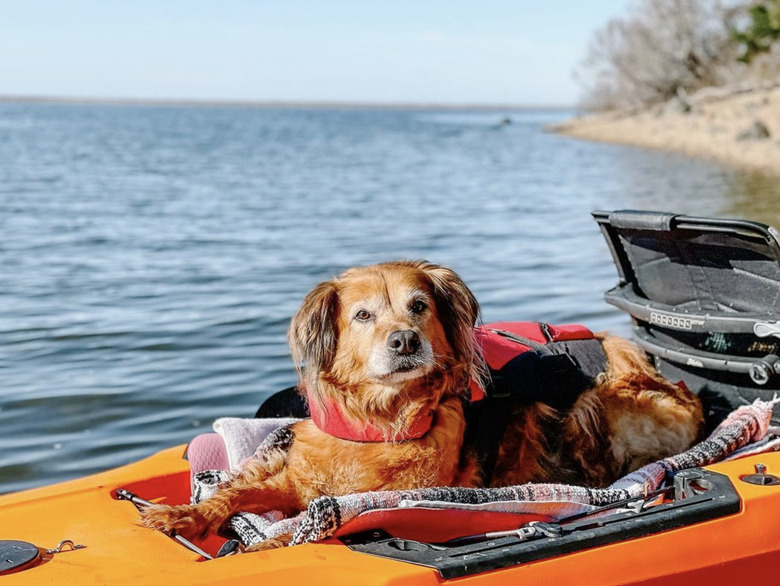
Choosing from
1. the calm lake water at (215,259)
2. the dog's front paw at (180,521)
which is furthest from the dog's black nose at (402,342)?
the calm lake water at (215,259)

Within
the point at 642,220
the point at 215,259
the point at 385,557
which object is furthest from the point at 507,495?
the point at 215,259

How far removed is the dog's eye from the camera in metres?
3.38

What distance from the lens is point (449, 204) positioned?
21250 millimetres

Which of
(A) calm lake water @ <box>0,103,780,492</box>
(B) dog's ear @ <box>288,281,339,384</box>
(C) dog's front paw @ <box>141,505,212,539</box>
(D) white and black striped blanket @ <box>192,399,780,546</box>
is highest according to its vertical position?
(B) dog's ear @ <box>288,281,339,384</box>

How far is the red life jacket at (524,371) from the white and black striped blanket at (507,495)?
1.25 ft

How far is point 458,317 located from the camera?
11.4 ft

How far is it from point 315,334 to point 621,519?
1242mm

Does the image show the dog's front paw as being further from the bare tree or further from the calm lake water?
the bare tree

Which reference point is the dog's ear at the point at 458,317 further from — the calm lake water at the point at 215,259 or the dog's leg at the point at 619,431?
the calm lake water at the point at 215,259

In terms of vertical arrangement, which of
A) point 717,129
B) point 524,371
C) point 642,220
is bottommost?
point 524,371

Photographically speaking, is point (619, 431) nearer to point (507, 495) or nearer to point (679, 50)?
point (507, 495)

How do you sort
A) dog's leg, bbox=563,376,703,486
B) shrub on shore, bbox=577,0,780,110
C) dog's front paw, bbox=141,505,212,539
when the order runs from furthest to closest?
shrub on shore, bbox=577,0,780,110
dog's leg, bbox=563,376,703,486
dog's front paw, bbox=141,505,212,539

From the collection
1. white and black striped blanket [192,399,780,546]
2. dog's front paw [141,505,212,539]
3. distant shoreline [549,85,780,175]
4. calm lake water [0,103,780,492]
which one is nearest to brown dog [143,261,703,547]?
dog's front paw [141,505,212,539]

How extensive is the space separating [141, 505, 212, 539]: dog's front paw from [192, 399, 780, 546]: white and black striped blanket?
0.35 feet
